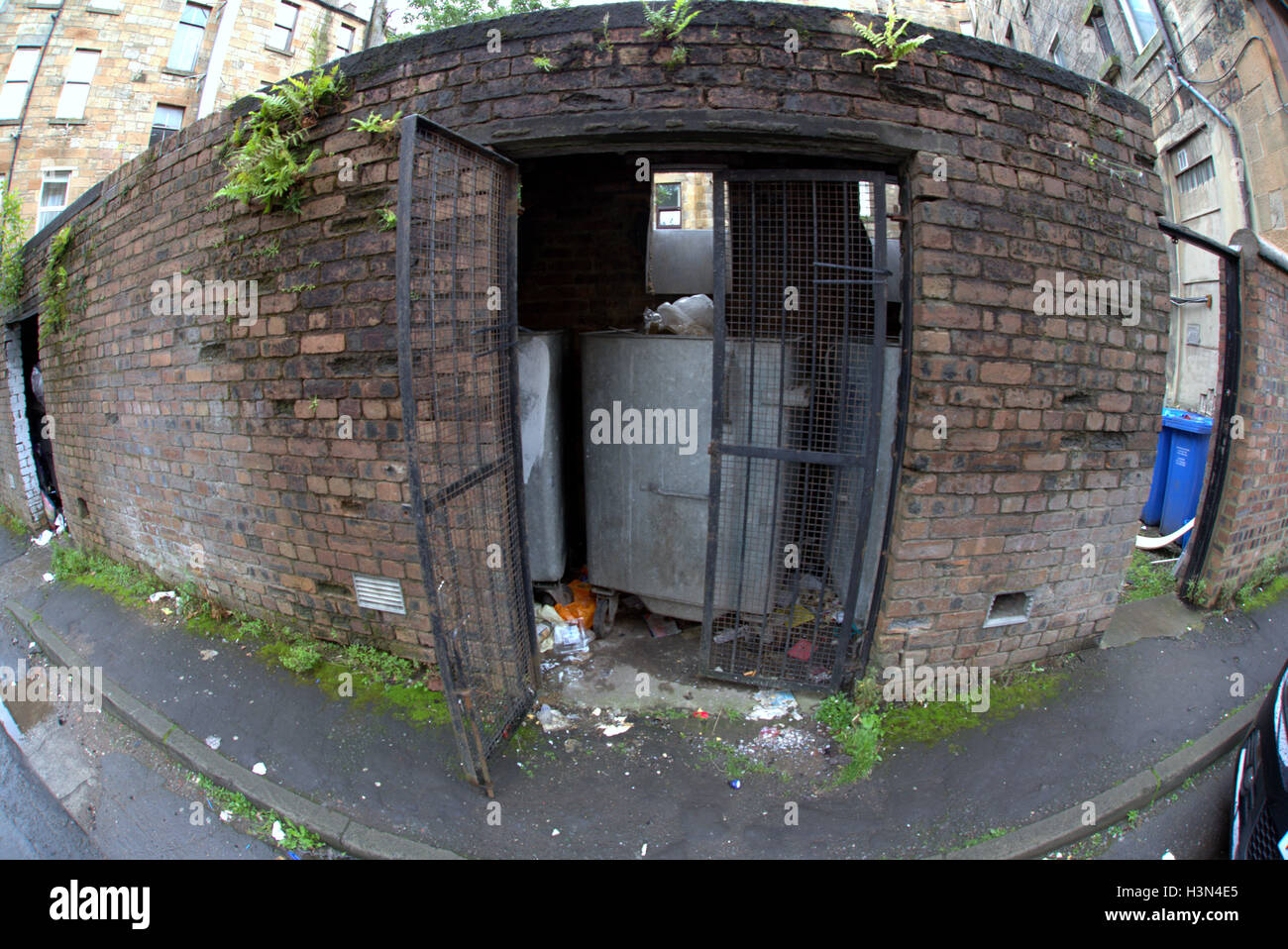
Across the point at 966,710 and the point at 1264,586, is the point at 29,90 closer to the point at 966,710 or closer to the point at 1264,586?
the point at 966,710

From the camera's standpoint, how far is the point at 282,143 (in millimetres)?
3051

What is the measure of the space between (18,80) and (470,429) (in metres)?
25.6

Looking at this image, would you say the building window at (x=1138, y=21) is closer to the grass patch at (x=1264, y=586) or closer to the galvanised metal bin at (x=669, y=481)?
the grass patch at (x=1264, y=586)

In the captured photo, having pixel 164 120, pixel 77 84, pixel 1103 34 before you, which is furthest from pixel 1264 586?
pixel 77 84

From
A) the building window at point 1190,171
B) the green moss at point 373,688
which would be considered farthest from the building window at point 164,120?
the building window at point 1190,171

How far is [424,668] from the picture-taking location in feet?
11.4

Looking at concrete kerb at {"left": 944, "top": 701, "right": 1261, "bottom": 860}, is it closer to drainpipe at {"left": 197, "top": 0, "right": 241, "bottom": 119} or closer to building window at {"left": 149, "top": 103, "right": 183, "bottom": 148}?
drainpipe at {"left": 197, "top": 0, "right": 241, "bottom": 119}

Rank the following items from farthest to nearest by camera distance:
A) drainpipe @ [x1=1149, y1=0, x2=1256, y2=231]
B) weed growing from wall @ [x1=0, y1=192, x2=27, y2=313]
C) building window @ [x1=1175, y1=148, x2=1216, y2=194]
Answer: building window @ [x1=1175, y1=148, x2=1216, y2=194]
drainpipe @ [x1=1149, y1=0, x2=1256, y2=231]
weed growing from wall @ [x1=0, y1=192, x2=27, y2=313]

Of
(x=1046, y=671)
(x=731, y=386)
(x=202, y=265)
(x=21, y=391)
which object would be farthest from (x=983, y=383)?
(x=21, y=391)

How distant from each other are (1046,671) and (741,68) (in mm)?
3770

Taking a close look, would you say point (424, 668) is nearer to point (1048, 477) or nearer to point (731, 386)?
point (731, 386)

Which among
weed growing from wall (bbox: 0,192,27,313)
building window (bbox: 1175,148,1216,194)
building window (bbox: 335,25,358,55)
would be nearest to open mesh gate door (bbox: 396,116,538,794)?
weed growing from wall (bbox: 0,192,27,313)

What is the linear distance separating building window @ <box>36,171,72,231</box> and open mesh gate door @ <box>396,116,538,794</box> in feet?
73.7

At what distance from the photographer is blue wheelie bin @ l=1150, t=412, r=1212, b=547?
18.3 ft
